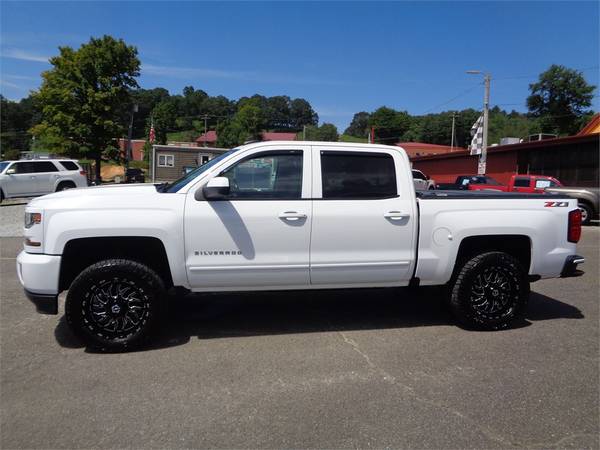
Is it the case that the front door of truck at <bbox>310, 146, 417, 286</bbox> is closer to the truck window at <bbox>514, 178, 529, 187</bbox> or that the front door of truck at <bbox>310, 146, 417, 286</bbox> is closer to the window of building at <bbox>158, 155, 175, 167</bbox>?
the truck window at <bbox>514, 178, 529, 187</bbox>

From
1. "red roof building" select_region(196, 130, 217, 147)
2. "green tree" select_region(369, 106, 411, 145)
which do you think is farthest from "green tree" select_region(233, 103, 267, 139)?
"green tree" select_region(369, 106, 411, 145)

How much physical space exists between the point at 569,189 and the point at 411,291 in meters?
13.3

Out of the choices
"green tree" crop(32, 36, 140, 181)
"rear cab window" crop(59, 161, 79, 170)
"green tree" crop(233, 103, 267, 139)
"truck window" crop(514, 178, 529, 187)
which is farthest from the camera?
"green tree" crop(233, 103, 267, 139)

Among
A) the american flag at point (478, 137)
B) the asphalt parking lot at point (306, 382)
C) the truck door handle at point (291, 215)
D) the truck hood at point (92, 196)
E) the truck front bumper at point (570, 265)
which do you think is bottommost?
the asphalt parking lot at point (306, 382)

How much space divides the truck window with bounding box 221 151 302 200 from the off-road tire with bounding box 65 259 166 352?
1.16 m

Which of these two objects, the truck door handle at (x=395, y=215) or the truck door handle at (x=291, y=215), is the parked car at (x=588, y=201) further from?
the truck door handle at (x=291, y=215)

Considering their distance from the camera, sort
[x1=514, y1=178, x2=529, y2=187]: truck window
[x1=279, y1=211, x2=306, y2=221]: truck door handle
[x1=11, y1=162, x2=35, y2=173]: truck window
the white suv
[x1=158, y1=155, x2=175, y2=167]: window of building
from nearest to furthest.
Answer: [x1=279, y1=211, x2=306, y2=221]: truck door handle
the white suv
[x1=11, y1=162, x2=35, y2=173]: truck window
[x1=514, y1=178, x2=529, y2=187]: truck window
[x1=158, y1=155, x2=175, y2=167]: window of building

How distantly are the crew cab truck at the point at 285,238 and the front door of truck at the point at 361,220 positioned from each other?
0.4 inches

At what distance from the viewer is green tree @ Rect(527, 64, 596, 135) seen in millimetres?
69562

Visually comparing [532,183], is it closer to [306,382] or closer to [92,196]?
[306,382]

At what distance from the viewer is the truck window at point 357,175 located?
4602 millimetres

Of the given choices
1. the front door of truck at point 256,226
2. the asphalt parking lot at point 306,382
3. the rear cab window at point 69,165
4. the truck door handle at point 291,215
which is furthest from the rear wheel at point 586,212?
the rear cab window at point 69,165

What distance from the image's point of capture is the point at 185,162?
42156 mm

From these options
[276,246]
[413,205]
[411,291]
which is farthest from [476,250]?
[276,246]
